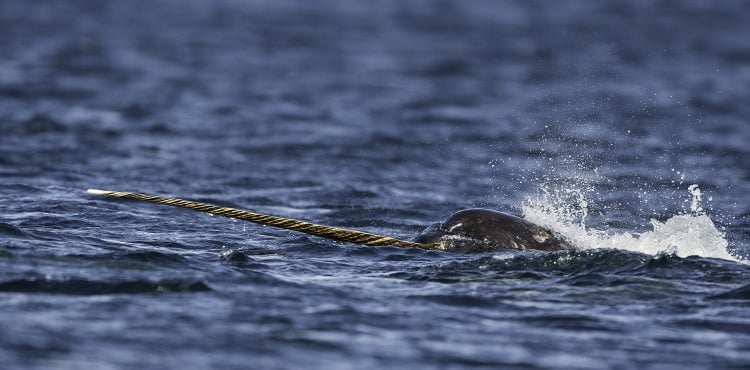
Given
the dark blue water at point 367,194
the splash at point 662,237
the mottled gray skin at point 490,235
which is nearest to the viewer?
the dark blue water at point 367,194

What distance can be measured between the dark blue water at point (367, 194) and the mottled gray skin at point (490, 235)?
208mm

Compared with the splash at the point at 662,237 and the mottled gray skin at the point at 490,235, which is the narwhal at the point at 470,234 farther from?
the splash at the point at 662,237

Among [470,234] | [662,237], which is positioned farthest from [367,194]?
[662,237]

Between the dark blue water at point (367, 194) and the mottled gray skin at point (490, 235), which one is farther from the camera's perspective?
the mottled gray skin at point (490, 235)

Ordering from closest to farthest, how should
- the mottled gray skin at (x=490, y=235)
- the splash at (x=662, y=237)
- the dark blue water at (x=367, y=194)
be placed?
1. the dark blue water at (x=367, y=194)
2. the mottled gray skin at (x=490, y=235)
3. the splash at (x=662, y=237)

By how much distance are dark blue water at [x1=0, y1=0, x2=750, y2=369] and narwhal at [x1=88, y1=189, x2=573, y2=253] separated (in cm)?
16

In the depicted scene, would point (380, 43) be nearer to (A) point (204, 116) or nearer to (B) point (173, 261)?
(A) point (204, 116)

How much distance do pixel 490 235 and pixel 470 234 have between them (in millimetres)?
161

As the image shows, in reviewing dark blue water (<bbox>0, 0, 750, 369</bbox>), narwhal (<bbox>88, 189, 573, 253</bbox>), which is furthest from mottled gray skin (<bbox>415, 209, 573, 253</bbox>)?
dark blue water (<bbox>0, 0, 750, 369</bbox>)

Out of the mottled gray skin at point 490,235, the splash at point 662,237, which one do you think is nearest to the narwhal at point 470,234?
the mottled gray skin at point 490,235

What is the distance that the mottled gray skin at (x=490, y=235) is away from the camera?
10.0 meters

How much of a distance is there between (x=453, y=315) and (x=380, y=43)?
2860cm

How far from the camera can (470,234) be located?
1008cm

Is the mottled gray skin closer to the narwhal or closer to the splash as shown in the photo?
the narwhal
